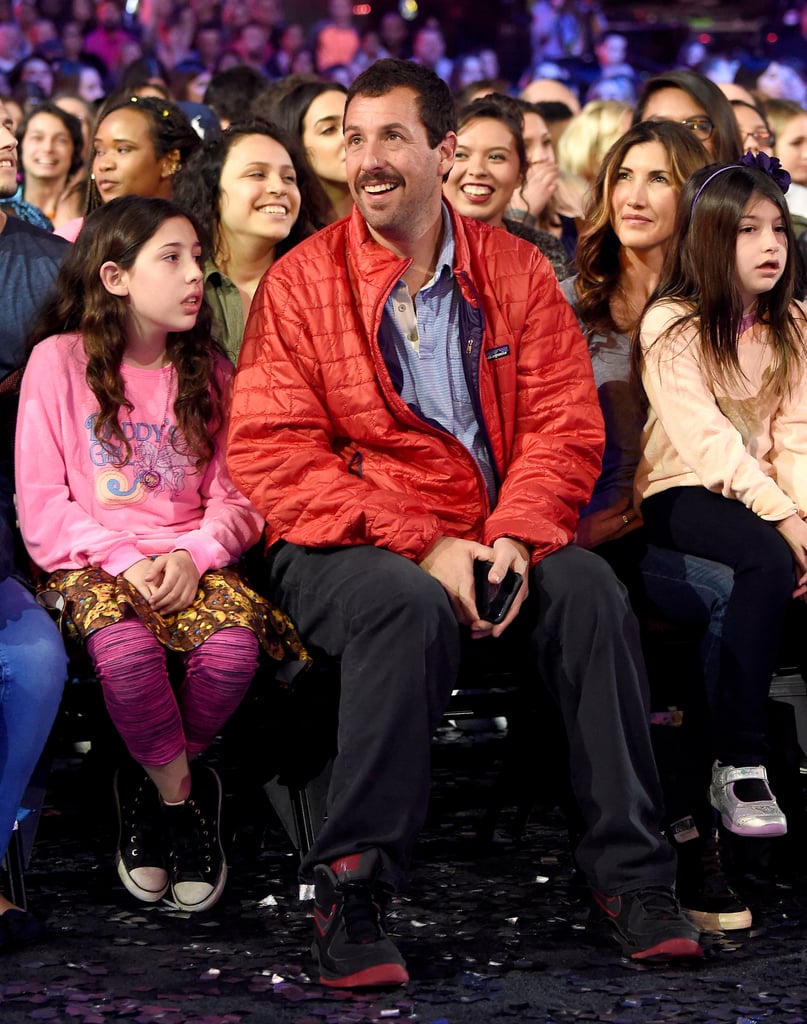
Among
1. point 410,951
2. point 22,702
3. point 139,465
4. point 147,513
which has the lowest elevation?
point 410,951

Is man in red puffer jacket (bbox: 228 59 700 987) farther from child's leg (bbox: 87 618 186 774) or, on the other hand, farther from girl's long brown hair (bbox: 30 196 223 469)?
child's leg (bbox: 87 618 186 774)

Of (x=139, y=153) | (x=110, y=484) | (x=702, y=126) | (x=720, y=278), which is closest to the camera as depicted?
(x=110, y=484)

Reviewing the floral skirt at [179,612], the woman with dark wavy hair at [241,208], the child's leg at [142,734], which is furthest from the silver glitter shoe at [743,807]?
the woman with dark wavy hair at [241,208]

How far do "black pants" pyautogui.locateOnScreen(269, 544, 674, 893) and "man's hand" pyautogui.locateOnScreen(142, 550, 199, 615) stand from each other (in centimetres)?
32

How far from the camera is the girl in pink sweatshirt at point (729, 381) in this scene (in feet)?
10.5

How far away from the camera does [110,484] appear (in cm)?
318

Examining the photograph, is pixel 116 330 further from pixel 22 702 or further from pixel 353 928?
pixel 353 928

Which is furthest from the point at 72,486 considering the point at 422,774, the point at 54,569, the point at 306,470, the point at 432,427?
the point at 422,774

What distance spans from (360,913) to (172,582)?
31.6 inches

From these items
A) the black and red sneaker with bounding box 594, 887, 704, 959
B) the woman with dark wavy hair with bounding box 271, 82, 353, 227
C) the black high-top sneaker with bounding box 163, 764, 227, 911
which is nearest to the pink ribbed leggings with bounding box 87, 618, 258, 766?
the black high-top sneaker with bounding box 163, 764, 227, 911

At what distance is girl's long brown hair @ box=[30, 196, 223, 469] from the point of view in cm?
320

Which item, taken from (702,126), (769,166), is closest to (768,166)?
(769,166)

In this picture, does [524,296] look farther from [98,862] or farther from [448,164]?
[98,862]

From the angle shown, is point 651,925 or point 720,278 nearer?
point 651,925
